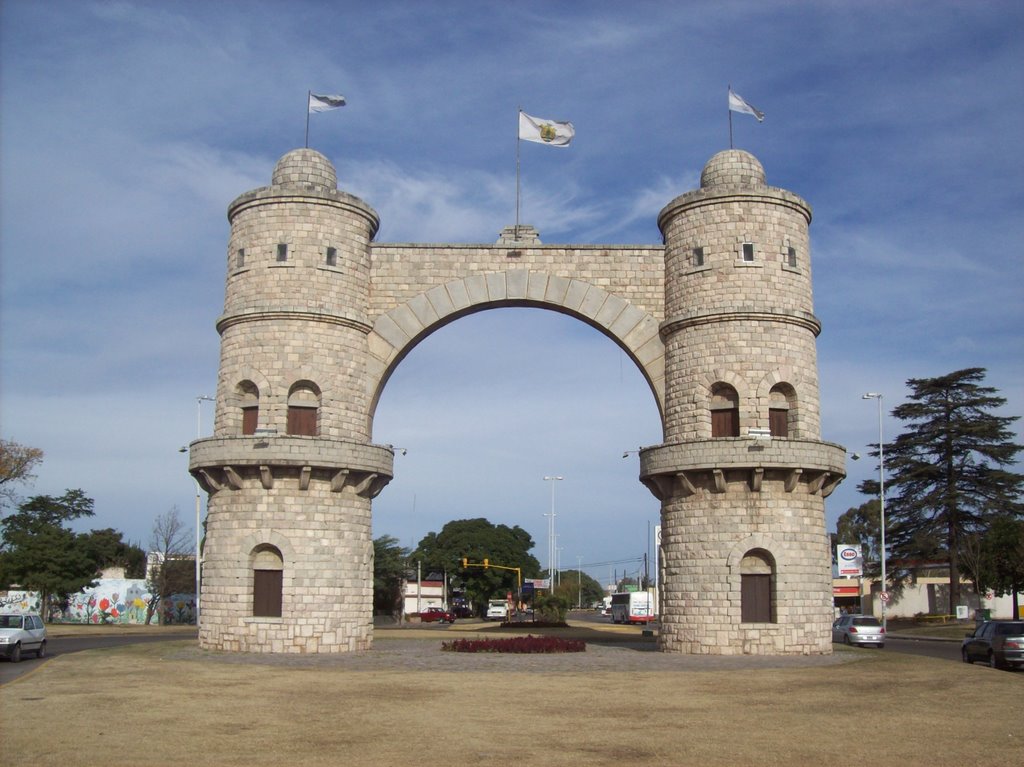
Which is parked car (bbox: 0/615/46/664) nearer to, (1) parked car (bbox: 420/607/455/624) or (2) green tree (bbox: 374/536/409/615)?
(1) parked car (bbox: 420/607/455/624)

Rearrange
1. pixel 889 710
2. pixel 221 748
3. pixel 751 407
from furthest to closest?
1. pixel 751 407
2. pixel 889 710
3. pixel 221 748

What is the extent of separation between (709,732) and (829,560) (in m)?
15.0

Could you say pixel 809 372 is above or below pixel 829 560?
above

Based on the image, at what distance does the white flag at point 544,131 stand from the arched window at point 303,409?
32.4 feet

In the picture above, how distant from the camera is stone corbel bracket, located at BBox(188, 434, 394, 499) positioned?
24.5 m

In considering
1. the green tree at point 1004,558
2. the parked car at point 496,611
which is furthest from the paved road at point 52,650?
the parked car at point 496,611

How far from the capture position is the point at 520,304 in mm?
28234

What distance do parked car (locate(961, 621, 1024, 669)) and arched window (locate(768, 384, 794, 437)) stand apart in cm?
666

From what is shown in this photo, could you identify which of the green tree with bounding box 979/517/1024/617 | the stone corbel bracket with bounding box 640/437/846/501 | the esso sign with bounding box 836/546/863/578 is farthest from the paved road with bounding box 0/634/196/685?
the green tree with bounding box 979/517/1024/617

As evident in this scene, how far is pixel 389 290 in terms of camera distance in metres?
28.0

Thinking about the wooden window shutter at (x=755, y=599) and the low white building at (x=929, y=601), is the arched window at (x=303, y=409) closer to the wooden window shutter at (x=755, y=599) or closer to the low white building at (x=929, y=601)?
the wooden window shutter at (x=755, y=599)

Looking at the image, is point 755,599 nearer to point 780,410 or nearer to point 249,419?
point 780,410

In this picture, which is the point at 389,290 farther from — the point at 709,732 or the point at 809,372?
the point at 709,732

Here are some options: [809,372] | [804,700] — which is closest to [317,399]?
[809,372]
